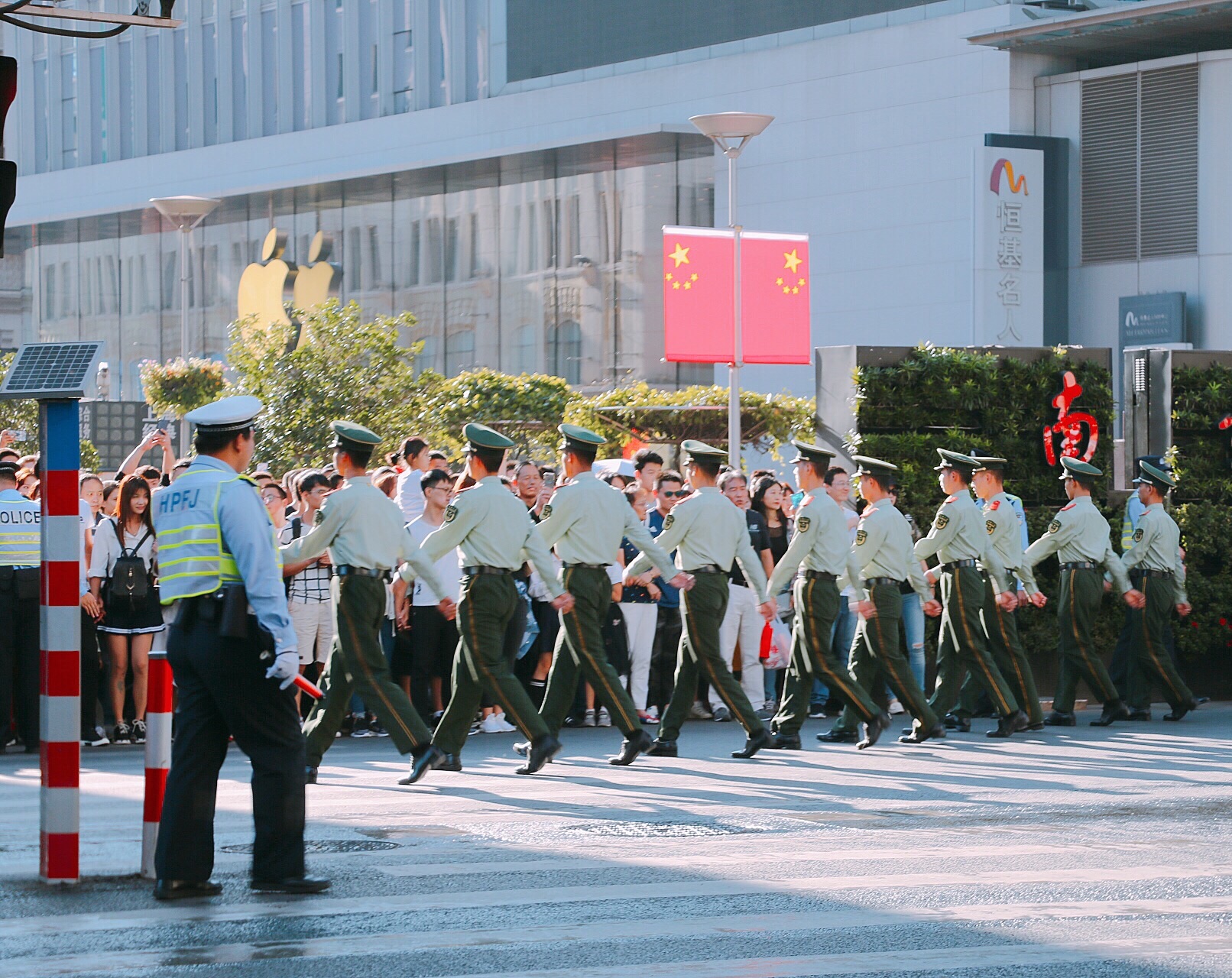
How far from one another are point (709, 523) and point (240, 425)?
553cm

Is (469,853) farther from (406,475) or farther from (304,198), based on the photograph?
(304,198)

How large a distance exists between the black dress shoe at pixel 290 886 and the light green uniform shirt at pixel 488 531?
4.20m

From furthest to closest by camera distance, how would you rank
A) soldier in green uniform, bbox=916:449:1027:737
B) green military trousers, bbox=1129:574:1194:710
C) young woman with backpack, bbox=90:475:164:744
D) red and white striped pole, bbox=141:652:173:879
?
green military trousers, bbox=1129:574:1194:710, soldier in green uniform, bbox=916:449:1027:737, young woman with backpack, bbox=90:475:164:744, red and white striped pole, bbox=141:652:173:879

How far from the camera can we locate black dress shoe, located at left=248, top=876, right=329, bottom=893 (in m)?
7.52

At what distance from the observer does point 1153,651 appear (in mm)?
15945

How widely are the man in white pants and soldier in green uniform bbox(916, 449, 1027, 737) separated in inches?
72.1

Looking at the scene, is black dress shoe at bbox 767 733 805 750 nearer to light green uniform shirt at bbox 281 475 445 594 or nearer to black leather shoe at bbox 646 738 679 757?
black leather shoe at bbox 646 738 679 757

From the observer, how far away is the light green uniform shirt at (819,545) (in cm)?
1323

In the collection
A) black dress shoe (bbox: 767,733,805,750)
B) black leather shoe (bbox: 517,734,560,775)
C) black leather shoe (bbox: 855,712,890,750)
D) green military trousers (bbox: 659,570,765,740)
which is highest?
green military trousers (bbox: 659,570,765,740)

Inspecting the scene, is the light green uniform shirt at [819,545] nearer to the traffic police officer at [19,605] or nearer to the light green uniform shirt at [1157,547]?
the light green uniform shirt at [1157,547]

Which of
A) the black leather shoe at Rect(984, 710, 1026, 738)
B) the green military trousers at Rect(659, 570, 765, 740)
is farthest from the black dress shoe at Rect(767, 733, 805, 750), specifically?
the black leather shoe at Rect(984, 710, 1026, 738)

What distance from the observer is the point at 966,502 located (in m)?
14.5

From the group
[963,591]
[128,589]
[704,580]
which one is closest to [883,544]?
[963,591]

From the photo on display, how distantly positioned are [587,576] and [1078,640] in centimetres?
473
